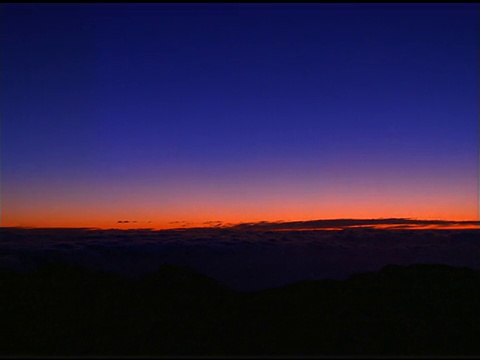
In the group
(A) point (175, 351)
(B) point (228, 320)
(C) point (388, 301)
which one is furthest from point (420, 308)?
(A) point (175, 351)

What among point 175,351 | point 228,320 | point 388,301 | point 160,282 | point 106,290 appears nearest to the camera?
point 175,351

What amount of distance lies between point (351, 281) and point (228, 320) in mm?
28107

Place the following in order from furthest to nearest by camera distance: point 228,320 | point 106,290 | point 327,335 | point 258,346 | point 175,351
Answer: point 106,290 → point 228,320 → point 327,335 → point 258,346 → point 175,351

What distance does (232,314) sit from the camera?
5762cm

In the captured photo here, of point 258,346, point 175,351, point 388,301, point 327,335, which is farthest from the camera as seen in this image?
point 388,301

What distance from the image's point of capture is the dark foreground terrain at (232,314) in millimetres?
42281

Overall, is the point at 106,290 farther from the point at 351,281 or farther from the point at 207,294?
the point at 351,281

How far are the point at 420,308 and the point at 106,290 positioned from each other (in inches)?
1574

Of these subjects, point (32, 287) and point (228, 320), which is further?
point (32, 287)

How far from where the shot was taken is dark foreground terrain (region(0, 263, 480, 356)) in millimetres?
42281

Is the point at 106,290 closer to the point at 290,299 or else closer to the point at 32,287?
the point at 32,287

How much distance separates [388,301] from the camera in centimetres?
6228

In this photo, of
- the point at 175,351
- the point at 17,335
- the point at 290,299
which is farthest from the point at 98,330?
the point at 290,299

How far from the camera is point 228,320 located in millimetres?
54938
